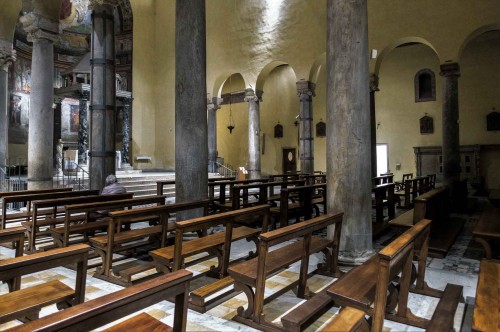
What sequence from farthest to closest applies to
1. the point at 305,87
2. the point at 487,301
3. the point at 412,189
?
the point at 305,87 < the point at 412,189 < the point at 487,301

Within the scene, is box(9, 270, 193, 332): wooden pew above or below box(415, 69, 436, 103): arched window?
below

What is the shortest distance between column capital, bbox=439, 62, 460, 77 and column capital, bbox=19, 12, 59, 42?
38.6 ft

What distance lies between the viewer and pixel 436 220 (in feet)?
21.1

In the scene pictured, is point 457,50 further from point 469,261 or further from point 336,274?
point 336,274

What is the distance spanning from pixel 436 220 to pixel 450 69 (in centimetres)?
700

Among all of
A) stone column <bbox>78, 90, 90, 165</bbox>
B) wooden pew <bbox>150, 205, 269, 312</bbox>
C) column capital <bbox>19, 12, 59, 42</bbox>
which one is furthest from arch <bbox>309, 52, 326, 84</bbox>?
wooden pew <bbox>150, 205, 269, 312</bbox>

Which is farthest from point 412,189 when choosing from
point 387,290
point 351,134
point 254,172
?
point 387,290

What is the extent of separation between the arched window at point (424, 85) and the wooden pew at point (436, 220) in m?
11.6

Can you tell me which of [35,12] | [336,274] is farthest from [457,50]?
[35,12]

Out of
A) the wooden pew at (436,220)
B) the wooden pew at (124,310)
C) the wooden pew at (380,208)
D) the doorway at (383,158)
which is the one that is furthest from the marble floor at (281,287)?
the doorway at (383,158)

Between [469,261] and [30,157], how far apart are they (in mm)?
9992

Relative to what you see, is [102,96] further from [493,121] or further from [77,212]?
[493,121]

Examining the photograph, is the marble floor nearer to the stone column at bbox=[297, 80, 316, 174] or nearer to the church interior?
the church interior

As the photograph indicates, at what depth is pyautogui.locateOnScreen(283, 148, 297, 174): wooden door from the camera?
20.6m
